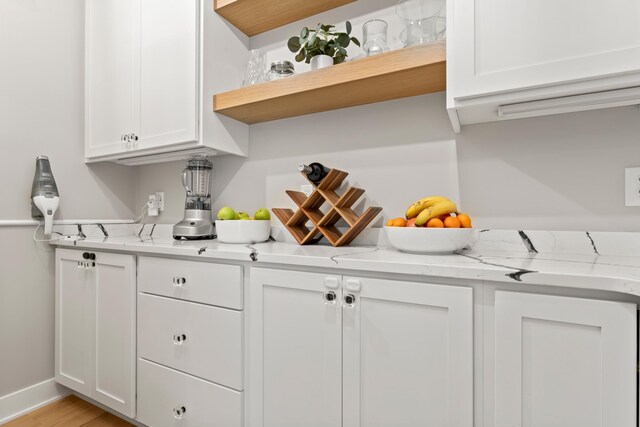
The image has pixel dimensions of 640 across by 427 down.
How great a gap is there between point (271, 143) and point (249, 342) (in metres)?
1.02

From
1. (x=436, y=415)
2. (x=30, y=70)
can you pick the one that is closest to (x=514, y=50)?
(x=436, y=415)

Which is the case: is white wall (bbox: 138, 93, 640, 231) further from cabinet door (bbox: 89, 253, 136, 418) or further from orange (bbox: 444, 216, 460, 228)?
cabinet door (bbox: 89, 253, 136, 418)

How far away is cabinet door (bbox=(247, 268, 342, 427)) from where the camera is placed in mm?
1023

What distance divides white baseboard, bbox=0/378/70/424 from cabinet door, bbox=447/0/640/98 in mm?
2391

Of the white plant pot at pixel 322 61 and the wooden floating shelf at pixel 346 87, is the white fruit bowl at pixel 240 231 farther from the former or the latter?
the white plant pot at pixel 322 61

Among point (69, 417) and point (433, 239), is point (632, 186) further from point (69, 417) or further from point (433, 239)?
point (69, 417)

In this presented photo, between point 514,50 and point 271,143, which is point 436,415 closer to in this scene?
point 514,50

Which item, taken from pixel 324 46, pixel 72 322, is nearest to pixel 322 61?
pixel 324 46

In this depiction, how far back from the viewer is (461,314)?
85cm

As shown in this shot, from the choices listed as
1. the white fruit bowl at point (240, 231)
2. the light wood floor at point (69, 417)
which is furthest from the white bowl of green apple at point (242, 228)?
the light wood floor at point (69, 417)

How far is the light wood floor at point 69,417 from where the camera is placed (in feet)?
5.24

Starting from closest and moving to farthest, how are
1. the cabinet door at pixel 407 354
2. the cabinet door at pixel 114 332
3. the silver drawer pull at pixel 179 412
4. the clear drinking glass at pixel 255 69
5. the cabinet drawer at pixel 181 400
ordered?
the cabinet door at pixel 407 354 < the cabinet drawer at pixel 181 400 < the silver drawer pull at pixel 179 412 < the cabinet door at pixel 114 332 < the clear drinking glass at pixel 255 69

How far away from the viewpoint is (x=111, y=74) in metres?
1.84

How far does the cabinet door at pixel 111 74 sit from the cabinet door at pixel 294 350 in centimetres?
126
